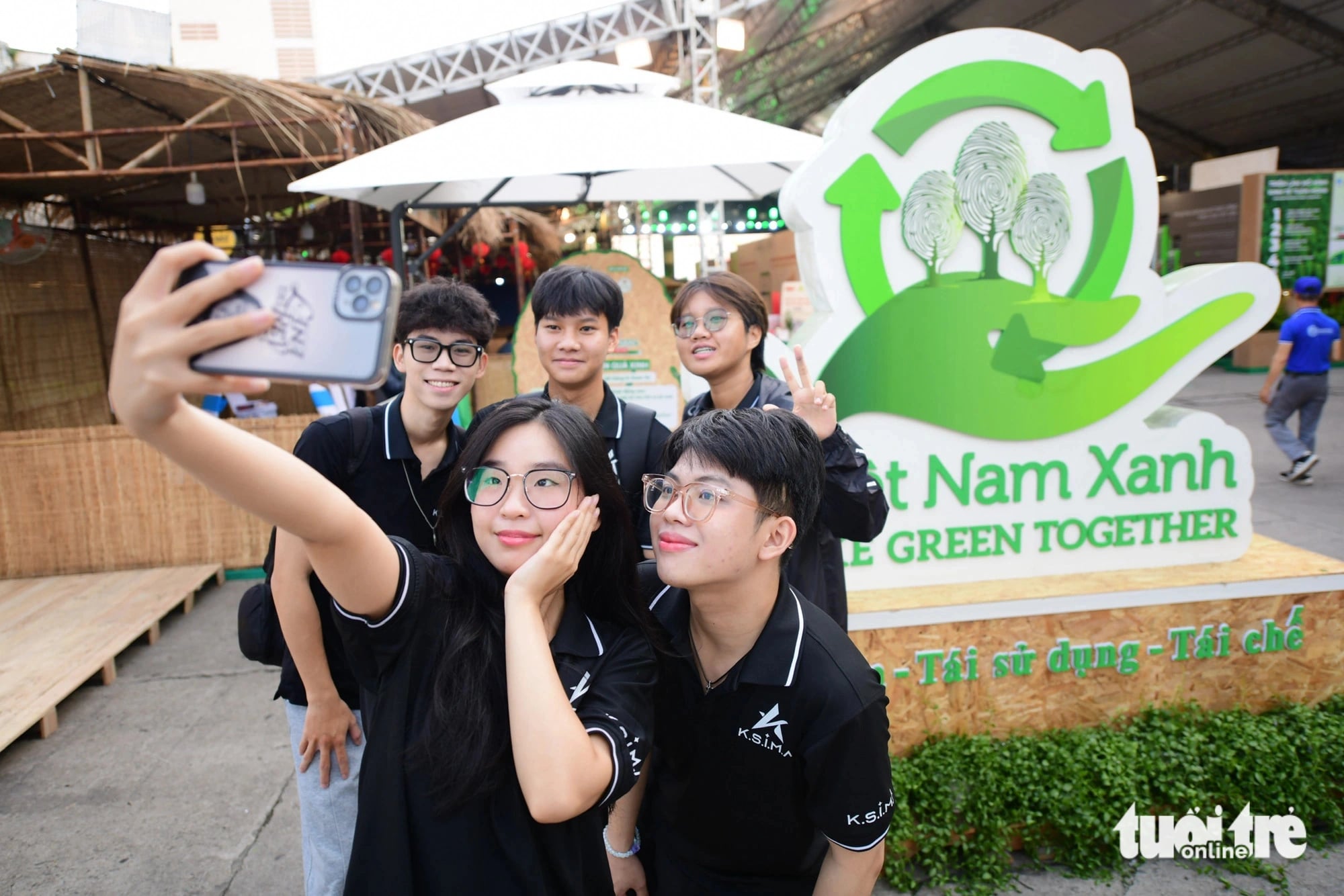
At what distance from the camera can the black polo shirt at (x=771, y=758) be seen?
4.56 ft

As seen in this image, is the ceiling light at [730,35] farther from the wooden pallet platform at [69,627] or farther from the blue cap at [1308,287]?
the wooden pallet platform at [69,627]

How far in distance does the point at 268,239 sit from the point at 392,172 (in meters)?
6.68

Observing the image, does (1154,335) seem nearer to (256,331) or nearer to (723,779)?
(723,779)

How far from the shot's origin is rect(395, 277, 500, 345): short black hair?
6.51 ft

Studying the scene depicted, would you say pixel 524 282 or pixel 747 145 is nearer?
pixel 747 145

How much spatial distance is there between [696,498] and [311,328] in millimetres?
753

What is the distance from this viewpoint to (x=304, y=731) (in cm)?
181

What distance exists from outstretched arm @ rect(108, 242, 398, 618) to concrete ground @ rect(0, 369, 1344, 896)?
2.34 metres

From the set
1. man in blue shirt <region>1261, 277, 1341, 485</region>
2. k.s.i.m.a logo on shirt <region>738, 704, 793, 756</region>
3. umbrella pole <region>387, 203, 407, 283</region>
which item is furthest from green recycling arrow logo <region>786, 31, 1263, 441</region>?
man in blue shirt <region>1261, 277, 1341, 485</region>

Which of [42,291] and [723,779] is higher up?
[42,291]

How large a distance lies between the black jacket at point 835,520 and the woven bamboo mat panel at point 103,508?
403 cm

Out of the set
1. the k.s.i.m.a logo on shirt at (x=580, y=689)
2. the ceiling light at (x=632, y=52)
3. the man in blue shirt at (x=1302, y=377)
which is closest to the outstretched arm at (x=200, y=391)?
the k.s.i.m.a logo on shirt at (x=580, y=689)

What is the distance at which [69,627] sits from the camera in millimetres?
4379

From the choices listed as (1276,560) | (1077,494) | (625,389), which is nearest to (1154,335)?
(1077,494)
